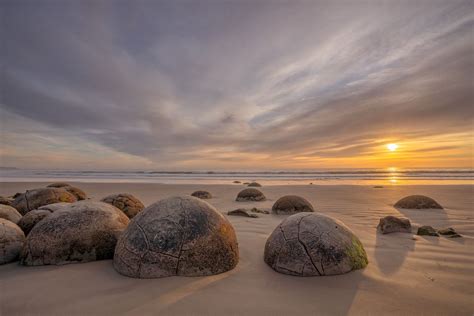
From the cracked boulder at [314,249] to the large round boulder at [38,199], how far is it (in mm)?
5327

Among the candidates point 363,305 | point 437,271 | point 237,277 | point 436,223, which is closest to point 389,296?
point 363,305

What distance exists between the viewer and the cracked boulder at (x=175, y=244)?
10.2 ft

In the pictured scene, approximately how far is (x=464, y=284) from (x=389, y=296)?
107cm

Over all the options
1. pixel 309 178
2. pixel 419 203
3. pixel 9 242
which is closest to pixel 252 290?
pixel 9 242

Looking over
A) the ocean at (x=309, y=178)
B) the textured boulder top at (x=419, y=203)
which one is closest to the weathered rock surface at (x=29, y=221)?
the textured boulder top at (x=419, y=203)

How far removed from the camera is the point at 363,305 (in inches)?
104

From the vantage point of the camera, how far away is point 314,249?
3287mm

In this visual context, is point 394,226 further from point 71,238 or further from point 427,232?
point 71,238

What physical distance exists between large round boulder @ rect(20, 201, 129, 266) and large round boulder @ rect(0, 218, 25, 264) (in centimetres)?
25

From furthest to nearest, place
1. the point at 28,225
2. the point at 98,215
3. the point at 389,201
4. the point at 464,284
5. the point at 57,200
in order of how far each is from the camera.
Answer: the point at 389,201 < the point at 57,200 < the point at 28,225 < the point at 98,215 < the point at 464,284

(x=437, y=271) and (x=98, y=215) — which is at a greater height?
(x=98, y=215)

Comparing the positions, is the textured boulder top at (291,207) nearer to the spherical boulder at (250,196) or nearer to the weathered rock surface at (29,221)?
the spherical boulder at (250,196)

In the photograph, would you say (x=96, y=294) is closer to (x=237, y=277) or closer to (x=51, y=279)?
(x=51, y=279)

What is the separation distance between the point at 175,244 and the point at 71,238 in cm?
159
